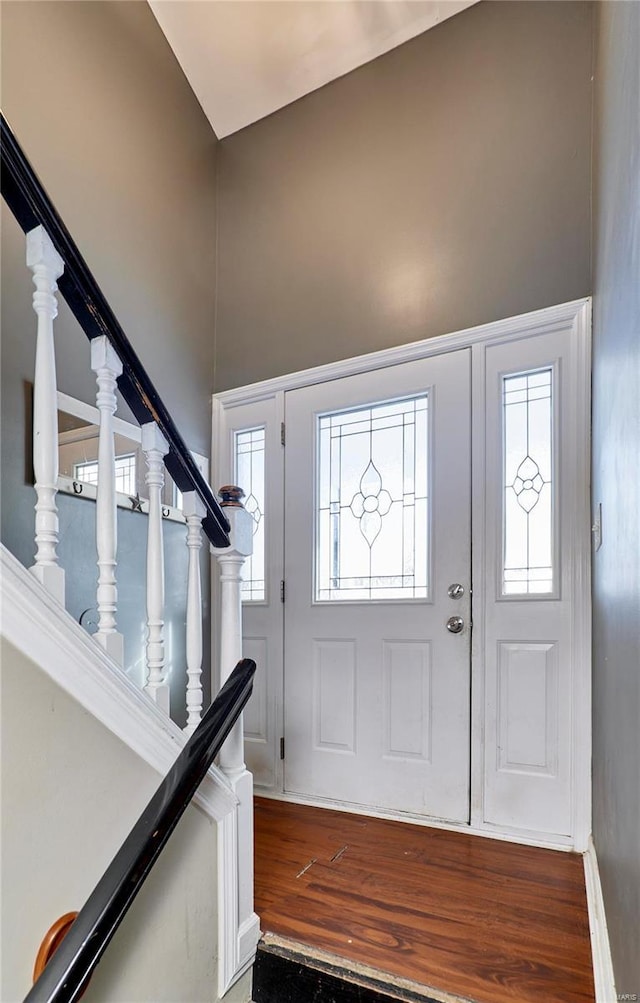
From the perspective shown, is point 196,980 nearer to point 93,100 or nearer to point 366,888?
point 366,888

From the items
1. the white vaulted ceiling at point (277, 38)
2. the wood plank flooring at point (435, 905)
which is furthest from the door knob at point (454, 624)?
the white vaulted ceiling at point (277, 38)

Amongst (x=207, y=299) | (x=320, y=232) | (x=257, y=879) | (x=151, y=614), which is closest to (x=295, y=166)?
(x=320, y=232)

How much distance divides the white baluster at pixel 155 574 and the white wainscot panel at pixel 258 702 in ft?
4.52

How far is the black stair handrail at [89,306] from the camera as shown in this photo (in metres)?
1.09

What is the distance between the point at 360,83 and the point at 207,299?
1276 millimetres

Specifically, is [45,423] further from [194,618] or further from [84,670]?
[194,618]

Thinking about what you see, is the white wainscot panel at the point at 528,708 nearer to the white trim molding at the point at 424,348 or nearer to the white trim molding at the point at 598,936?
the white trim molding at the point at 598,936

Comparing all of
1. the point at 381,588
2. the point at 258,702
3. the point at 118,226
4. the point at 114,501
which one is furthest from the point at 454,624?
the point at 118,226

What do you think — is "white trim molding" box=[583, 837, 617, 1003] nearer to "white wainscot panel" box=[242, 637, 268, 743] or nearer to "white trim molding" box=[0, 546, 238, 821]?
"white trim molding" box=[0, 546, 238, 821]

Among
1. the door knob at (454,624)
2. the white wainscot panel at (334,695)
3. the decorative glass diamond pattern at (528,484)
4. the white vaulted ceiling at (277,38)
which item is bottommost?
the white wainscot panel at (334,695)

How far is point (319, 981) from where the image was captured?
1.41 metres

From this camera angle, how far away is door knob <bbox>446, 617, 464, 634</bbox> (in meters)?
2.27

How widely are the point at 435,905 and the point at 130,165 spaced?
10.1 ft

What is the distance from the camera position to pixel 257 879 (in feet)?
5.96
